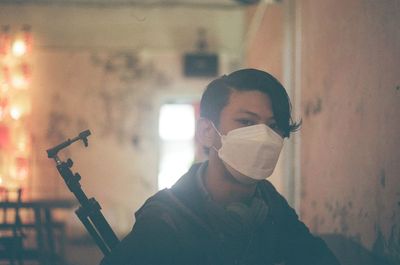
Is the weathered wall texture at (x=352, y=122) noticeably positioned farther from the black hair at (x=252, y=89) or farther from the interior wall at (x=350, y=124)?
the black hair at (x=252, y=89)

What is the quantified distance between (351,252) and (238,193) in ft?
2.66

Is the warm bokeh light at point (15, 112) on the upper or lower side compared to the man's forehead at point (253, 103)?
lower

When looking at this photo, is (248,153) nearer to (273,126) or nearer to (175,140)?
(273,126)

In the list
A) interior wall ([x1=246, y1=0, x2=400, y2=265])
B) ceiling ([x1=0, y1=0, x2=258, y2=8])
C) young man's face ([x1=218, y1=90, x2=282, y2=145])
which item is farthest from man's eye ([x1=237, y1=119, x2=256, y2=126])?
ceiling ([x1=0, y1=0, x2=258, y2=8])

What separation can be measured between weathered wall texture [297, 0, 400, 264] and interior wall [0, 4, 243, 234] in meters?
3.40

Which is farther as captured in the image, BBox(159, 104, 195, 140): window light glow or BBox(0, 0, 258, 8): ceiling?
BBox(159, 104, 195, 140): window light glow

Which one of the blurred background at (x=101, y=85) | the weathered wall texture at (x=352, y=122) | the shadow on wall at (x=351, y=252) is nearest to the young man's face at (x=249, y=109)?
the weathered wall texture at (x=352, y=122)

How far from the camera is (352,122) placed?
6.76 feet

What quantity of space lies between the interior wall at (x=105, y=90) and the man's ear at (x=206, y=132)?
4.37m

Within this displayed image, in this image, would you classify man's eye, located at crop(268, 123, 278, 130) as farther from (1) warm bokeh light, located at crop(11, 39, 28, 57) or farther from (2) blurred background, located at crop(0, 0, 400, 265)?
(1) warm bokeh light, located at crop(11, 39, 28, 57)

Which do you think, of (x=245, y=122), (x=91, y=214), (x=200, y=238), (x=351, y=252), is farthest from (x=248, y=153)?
(x=351, y=252)

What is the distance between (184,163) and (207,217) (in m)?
5.67

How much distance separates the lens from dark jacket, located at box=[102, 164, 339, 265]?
1284mm

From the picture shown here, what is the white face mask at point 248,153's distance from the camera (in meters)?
1.57
